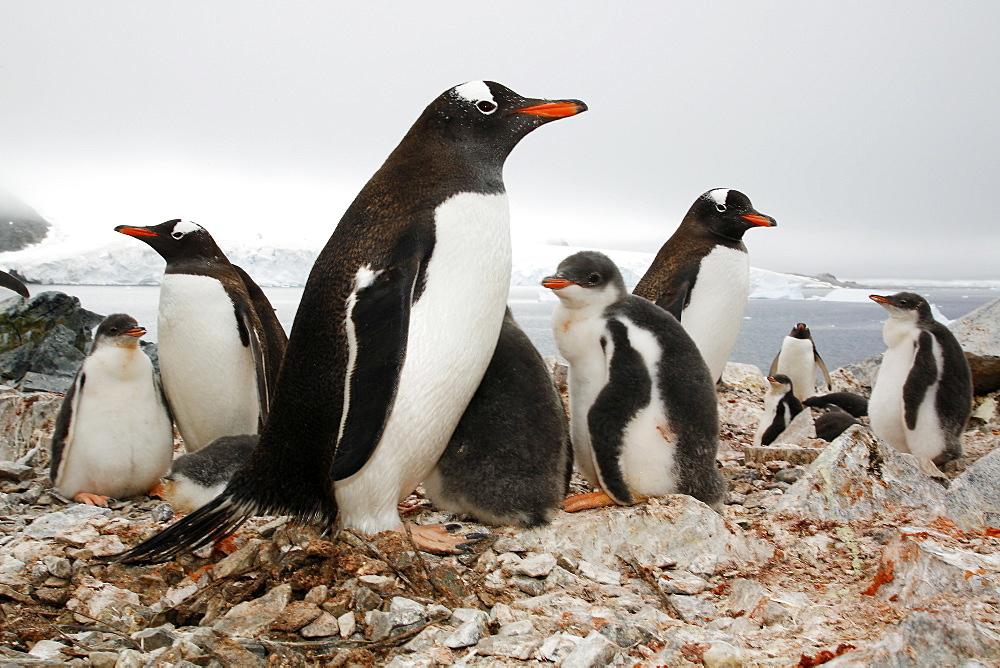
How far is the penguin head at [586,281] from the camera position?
3.02 meters

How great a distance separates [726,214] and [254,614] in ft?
13.7

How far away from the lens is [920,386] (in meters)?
4.39

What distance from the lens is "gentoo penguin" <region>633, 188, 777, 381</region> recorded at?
5168 mm

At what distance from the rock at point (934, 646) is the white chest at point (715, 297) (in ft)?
12.0

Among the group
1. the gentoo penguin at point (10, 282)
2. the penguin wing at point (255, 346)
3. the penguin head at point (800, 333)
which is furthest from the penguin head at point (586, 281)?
the penguin head at point (800, 333)

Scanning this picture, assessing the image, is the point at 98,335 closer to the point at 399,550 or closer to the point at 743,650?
the point at 399,550

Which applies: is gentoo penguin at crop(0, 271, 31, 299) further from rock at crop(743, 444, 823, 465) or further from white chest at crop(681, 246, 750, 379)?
rock at crop(743, 444, 823, 465)

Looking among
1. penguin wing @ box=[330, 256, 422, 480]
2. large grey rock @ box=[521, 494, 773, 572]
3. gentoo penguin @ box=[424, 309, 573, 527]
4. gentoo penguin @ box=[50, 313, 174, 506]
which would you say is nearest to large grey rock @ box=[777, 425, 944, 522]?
large grey rock @ box=[521, 494, 773, 572]

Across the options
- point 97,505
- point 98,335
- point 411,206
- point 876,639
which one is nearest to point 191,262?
point 98,335

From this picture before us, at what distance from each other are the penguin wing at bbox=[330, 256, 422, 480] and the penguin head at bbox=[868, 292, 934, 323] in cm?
336

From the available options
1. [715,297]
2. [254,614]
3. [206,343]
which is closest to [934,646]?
[254,614]

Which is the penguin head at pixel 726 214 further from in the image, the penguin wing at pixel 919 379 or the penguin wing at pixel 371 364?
the penguin wing at pixel 371 364

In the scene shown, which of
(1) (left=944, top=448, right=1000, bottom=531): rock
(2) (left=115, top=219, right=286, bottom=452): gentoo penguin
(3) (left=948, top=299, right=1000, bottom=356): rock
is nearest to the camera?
(1) (left=944, top=448, right=1000, bottom=531): rock

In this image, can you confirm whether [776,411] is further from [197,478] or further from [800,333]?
[197,478]
